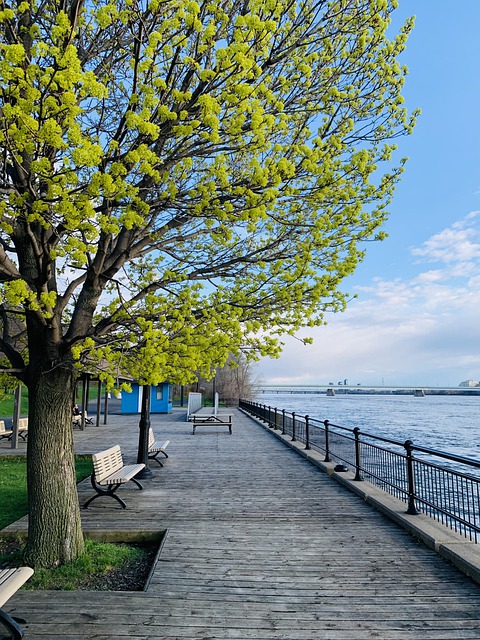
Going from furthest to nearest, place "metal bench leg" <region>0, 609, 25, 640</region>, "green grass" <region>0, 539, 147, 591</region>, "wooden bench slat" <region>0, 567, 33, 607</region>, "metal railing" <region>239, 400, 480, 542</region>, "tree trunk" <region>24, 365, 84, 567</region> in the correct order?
"metal railing" <region>239, 400, 480, 542</region>, "tree trunk" <region>24, 365, 84, 567</region>, "green grass" <region>0, 539, 147, 591</region>, "metal bench leg" <region>0, 609, 25, 640</region>, "wooden bench slat" <region>0, 567, 33, 607</region>

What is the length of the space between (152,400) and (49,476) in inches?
1136

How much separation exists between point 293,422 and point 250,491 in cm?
772

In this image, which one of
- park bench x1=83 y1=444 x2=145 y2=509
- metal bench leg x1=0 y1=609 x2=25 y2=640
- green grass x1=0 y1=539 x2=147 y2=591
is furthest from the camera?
park bench x1=83 y1=444 x2=145 y2=509

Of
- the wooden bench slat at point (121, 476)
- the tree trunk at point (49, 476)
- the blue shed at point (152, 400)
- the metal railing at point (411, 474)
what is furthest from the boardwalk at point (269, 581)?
the blue shed at point (152, 400)

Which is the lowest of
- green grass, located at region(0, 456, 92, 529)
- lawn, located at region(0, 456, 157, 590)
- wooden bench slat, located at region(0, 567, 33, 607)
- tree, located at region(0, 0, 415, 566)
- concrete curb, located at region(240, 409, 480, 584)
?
green grass, located at region(0, 456, 92, 529)

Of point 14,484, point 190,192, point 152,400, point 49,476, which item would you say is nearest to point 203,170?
point 190,192

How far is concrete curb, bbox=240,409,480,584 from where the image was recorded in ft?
15.9

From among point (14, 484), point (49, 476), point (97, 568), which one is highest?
point (49, 476)

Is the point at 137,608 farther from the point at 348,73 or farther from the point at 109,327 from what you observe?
the point at 348,73

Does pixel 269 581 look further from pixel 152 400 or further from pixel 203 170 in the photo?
pixel 152 400

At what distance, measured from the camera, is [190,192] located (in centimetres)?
466

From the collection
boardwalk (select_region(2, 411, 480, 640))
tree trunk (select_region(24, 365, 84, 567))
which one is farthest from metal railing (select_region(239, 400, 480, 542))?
tree trunk (select_region(24, 365, 84, 567))

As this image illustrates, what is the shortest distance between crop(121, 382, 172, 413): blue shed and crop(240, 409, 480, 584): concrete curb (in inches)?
975

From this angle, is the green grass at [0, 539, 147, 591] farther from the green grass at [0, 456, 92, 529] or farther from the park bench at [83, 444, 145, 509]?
the green grass at [0, 456, 92, 529]
